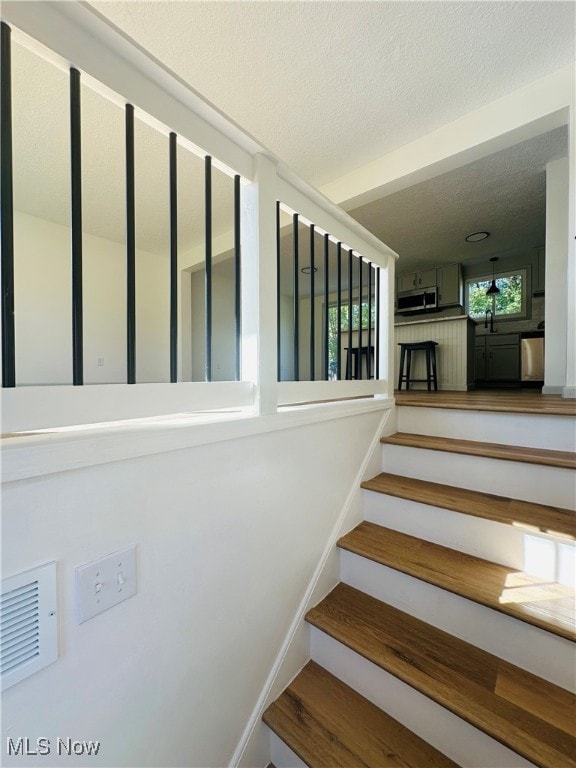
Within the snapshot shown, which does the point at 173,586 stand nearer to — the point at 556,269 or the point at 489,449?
the point at 489,449

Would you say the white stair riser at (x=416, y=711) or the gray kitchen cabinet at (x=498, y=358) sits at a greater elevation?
the gray kitchen cabinet at (x=498, y=358)

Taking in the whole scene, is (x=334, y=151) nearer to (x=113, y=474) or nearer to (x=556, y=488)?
(x=556, y=488)

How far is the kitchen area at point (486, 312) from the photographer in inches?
175

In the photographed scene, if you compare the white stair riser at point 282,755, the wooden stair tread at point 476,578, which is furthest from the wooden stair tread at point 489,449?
the white stair riser at point 282,755

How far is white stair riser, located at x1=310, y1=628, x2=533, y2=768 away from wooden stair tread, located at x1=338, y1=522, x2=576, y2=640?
1.03 ft

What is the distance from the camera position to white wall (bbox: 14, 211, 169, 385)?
3.97 m

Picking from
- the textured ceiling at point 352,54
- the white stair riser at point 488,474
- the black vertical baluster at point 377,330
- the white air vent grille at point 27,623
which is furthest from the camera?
the black vertical baluster at point 377,330

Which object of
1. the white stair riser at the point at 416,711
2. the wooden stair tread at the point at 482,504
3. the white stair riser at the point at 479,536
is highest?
the wooden stair tread at the point at 482,504

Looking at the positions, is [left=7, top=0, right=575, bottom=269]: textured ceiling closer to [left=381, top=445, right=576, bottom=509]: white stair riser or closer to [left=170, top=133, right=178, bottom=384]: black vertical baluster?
[left=170, top=133, right=178, bottom=384]: black vertical baluster

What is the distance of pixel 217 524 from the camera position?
0.92 m

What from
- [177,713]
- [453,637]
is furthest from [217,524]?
[453,637]

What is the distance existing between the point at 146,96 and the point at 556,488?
1.88m

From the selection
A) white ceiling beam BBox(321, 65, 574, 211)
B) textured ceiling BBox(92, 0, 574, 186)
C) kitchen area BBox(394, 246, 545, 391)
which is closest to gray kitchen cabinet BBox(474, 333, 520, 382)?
kitchen area BBox(394, 246, 545, 391)

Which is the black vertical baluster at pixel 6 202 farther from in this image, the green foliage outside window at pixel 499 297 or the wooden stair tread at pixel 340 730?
the green foliage outside window at pixel 499 297
